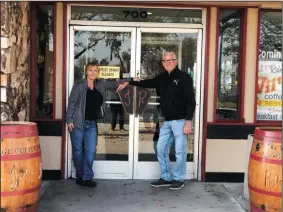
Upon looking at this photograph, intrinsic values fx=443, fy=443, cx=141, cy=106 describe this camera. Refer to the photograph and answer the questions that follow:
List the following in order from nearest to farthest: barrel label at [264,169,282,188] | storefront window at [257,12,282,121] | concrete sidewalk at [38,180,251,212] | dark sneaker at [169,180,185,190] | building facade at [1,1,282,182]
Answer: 1. barrel label at [264,169,282,188]
2. concrete sidewalk at [38,180,251,212]
3. dark sneaker at [169,180,185,190]
4. building facade at [1,1,282,182]
5. storefront window at [257,12,282,121]

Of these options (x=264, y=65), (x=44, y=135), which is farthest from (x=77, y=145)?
(x=264, y=65)

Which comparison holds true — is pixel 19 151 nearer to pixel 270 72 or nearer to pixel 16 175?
pixel 16 175

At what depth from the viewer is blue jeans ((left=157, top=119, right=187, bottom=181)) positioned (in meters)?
5.73

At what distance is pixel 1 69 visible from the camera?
4.30 m

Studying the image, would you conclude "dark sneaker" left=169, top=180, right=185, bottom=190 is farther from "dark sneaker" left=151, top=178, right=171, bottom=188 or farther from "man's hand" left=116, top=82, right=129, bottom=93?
"man's hand" left=116, top=82, right=129, bottom=93

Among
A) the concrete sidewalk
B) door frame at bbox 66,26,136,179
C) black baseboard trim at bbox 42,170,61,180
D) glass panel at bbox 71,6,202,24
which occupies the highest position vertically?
glass panel at bbox 71,6,202,24

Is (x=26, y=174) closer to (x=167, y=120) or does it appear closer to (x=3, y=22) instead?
(x=3, y=22)

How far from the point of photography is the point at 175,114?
18.7ft

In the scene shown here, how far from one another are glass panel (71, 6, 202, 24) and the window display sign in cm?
118

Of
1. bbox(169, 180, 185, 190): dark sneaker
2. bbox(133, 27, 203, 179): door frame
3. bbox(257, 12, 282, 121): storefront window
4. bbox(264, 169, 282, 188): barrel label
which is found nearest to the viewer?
bbox(264, 169, 282, 188): barrel label

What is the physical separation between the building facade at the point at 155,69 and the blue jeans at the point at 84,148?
0.36 m

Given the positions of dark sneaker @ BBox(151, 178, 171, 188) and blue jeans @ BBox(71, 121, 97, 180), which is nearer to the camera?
blue jeans @ BBox(71, 121, 97, 180)

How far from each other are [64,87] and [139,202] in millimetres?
1903

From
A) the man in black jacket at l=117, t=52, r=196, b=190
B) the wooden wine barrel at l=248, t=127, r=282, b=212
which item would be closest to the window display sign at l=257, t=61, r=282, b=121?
the man in black jacket at l=117, t=52, r=196, b=190
